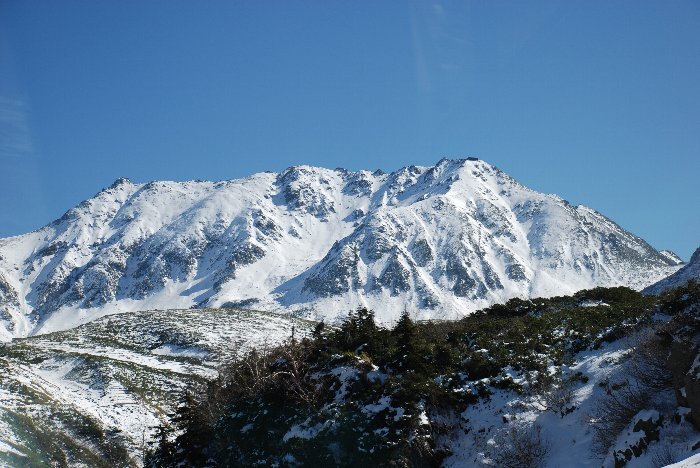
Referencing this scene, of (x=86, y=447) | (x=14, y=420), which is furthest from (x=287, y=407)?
(x=14, y=420)

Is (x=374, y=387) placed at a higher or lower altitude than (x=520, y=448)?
higher

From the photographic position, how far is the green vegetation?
16844 millimetres

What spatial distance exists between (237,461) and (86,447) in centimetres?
5070

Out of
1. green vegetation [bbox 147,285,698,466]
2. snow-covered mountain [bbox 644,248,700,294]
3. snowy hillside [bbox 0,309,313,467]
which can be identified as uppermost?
snowy hillside [bbox 0,309,313,467]

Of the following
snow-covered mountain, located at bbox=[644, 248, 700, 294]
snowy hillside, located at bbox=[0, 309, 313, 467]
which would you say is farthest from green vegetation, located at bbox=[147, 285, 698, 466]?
snow-covered mountain, located at bbox=[644, 248, 700, 294]

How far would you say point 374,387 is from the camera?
18.9m

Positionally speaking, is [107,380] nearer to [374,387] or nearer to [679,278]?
[374,387]

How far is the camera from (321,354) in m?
22.9

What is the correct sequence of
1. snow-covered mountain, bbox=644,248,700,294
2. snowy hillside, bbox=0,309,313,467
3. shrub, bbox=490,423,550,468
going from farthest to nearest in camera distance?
1. snow-covered mountain, bbox=644,248,700,294
2. snowy hillside, bbox=0,309,313,467
3. shrub, bbox=490,423,550,468

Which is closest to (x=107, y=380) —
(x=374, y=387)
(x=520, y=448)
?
(x=374, y=387)

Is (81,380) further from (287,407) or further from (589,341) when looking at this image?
(589,341)

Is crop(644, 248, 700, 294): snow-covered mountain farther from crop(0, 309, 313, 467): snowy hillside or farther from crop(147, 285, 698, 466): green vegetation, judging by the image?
crop(147, 285, 698, 466): green vegetation

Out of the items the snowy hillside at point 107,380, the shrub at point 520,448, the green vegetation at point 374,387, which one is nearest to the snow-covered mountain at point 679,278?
the snowy hillside at point 107,380

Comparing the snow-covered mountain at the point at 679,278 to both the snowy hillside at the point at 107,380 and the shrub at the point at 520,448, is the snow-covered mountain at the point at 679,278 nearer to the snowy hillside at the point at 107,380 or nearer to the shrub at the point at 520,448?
the snowy hillside at the point at 107,380
